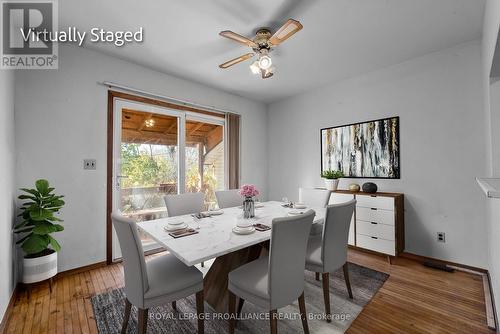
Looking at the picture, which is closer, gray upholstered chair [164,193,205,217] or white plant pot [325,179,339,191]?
gray upholstered chair [164,193,205,217]

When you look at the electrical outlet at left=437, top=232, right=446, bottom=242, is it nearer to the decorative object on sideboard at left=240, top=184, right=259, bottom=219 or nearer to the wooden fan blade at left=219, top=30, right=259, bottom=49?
the decorative object on sideboard at left=240, top=184, right=259, bottom=219

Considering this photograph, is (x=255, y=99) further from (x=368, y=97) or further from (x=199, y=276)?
(x=199, y=276)

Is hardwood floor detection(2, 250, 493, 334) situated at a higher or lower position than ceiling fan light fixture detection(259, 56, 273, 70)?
lower

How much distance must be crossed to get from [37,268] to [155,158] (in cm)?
173

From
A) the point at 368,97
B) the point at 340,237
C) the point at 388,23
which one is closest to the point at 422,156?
the point at 368,97

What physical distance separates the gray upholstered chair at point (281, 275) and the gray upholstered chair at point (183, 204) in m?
1.23

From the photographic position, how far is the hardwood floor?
65.1 inches

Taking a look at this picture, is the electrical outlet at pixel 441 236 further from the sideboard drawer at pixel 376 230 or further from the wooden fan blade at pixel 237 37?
the wooden fan blade at pixel 237 37

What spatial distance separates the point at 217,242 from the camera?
1443mm

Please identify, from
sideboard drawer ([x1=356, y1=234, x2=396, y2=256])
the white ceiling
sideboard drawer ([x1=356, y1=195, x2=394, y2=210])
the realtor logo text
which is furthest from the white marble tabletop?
the realtor logo text

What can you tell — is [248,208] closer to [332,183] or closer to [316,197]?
[316,197]

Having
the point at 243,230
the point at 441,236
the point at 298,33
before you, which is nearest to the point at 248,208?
the point at 243,230

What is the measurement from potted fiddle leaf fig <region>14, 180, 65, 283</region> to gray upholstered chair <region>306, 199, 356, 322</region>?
8.04 ft

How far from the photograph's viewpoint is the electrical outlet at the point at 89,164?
2578mm
